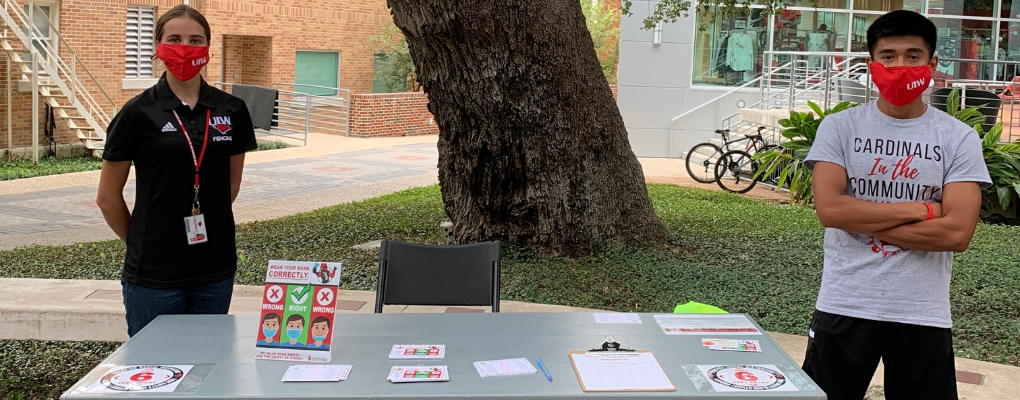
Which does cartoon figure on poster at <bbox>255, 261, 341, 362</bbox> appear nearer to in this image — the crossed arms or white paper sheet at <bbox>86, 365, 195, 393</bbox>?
white paper sheet at <bbox>86, 365, 195, 393</bbox>

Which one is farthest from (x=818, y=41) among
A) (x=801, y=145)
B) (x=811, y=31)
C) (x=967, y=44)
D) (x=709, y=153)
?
(x=801, y=145)

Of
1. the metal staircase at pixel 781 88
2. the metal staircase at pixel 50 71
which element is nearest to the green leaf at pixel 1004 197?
the metal staircase at pixel 781 88

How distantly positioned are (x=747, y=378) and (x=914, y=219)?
75 cm

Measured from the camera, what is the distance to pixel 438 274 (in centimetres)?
435

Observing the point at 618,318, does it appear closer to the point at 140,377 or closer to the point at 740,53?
the point at 140,377

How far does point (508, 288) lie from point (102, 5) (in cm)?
1439

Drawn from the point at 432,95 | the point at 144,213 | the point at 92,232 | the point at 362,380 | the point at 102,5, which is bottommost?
the point at 92,232

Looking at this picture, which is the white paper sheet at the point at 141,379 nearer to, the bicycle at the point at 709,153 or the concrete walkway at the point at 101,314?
the concrete walkway at the point at 101,314

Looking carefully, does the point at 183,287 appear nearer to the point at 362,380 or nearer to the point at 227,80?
the point at 362,380

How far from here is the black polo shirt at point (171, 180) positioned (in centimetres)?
328

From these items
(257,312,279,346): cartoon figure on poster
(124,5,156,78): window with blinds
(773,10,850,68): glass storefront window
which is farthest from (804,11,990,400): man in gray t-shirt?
(124,5,156,78): window with blinds

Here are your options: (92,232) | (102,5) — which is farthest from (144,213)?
(102,5)

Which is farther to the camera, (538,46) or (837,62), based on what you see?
(837,62)

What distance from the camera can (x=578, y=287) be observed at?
6445mm
